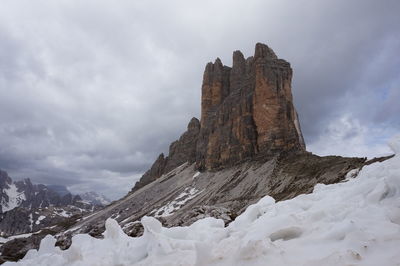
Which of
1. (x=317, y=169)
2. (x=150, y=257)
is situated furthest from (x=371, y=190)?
(x=317, y=169)

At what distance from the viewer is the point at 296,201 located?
9195mm

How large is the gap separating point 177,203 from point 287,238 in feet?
204

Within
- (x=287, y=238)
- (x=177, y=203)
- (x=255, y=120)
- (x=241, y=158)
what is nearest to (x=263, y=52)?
(x=255, y=120)

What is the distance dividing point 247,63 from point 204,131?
87.1 ft

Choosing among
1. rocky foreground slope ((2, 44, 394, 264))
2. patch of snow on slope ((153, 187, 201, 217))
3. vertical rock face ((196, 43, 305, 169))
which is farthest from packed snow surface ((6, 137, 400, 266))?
vertical rock face ((196, 43, 305, 169))

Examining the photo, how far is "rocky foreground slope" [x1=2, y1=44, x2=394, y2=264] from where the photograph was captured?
54.7 meters

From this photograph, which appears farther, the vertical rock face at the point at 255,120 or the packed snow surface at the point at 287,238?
the vertical rock face at the point at 255,120

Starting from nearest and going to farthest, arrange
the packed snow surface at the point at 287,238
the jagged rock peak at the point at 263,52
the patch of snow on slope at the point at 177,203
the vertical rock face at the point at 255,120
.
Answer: the packed snow surface at the point at 287,238, the patch of snow on slope at the point at 177,203, the vertical rock face at the point at 255,120, the jagged rock peak at the point at 263,52

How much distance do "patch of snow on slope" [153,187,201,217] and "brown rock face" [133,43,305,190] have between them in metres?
12.0

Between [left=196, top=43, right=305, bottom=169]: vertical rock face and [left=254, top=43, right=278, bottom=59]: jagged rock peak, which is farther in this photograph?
[left=254, top=43, right=278, bottom=59]: jagged rock peak

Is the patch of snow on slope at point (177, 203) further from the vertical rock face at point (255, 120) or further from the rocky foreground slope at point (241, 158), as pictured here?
the vertical rock face at point (255, 120)

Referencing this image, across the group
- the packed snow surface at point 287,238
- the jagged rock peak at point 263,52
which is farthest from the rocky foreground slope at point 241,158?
the packed snow surface at point 287,238

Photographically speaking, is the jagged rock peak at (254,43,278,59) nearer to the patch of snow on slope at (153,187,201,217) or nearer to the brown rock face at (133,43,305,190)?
the brown rock face at (133,43,305,190)

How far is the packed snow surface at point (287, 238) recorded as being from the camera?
5539mm
